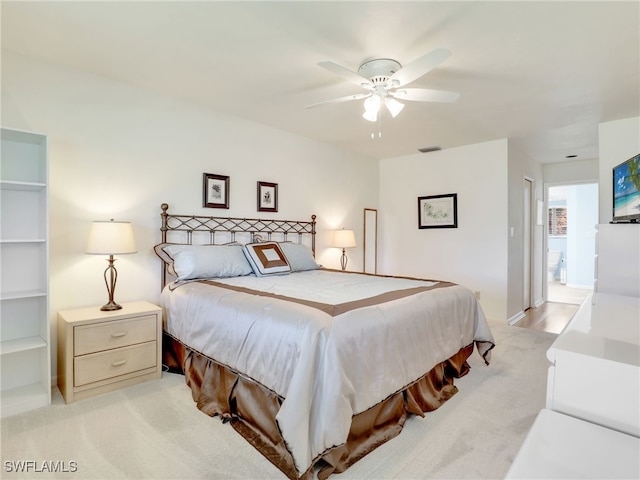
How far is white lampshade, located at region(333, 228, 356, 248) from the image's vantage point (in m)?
4.44

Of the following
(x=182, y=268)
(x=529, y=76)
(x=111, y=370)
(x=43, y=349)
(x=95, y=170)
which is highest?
(x=529, y=76)

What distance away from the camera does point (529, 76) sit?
8.51 ft

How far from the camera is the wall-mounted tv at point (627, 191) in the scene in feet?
8.36

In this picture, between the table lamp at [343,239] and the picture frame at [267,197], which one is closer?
the picture frame at [267,197]

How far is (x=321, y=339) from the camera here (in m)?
1.55

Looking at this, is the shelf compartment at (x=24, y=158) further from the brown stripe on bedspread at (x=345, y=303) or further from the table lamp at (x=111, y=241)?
the brown stripe on bedspread at (x=345, y=303)

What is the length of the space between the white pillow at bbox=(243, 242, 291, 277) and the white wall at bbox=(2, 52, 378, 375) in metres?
0.62

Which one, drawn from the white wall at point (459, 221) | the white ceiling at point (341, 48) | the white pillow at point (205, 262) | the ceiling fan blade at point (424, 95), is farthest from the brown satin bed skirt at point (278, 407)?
the white wall at point (459, 221)

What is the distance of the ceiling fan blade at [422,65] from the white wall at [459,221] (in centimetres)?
276

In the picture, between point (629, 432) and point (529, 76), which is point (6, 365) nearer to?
point (629, 432)

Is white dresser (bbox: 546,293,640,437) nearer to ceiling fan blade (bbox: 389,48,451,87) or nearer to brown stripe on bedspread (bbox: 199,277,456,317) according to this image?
brown stripe on bedspread (bbox: 199,277,456,317)

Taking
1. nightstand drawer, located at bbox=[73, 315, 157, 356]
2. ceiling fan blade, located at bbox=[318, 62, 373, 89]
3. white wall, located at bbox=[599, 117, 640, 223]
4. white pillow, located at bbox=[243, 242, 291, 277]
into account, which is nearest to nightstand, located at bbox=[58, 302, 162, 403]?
nightstand drawer, located at bbox=[73, 315, 157, 356]

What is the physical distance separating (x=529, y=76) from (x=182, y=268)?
3225mm

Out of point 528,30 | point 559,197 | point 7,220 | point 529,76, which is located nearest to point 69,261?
point 7,220
